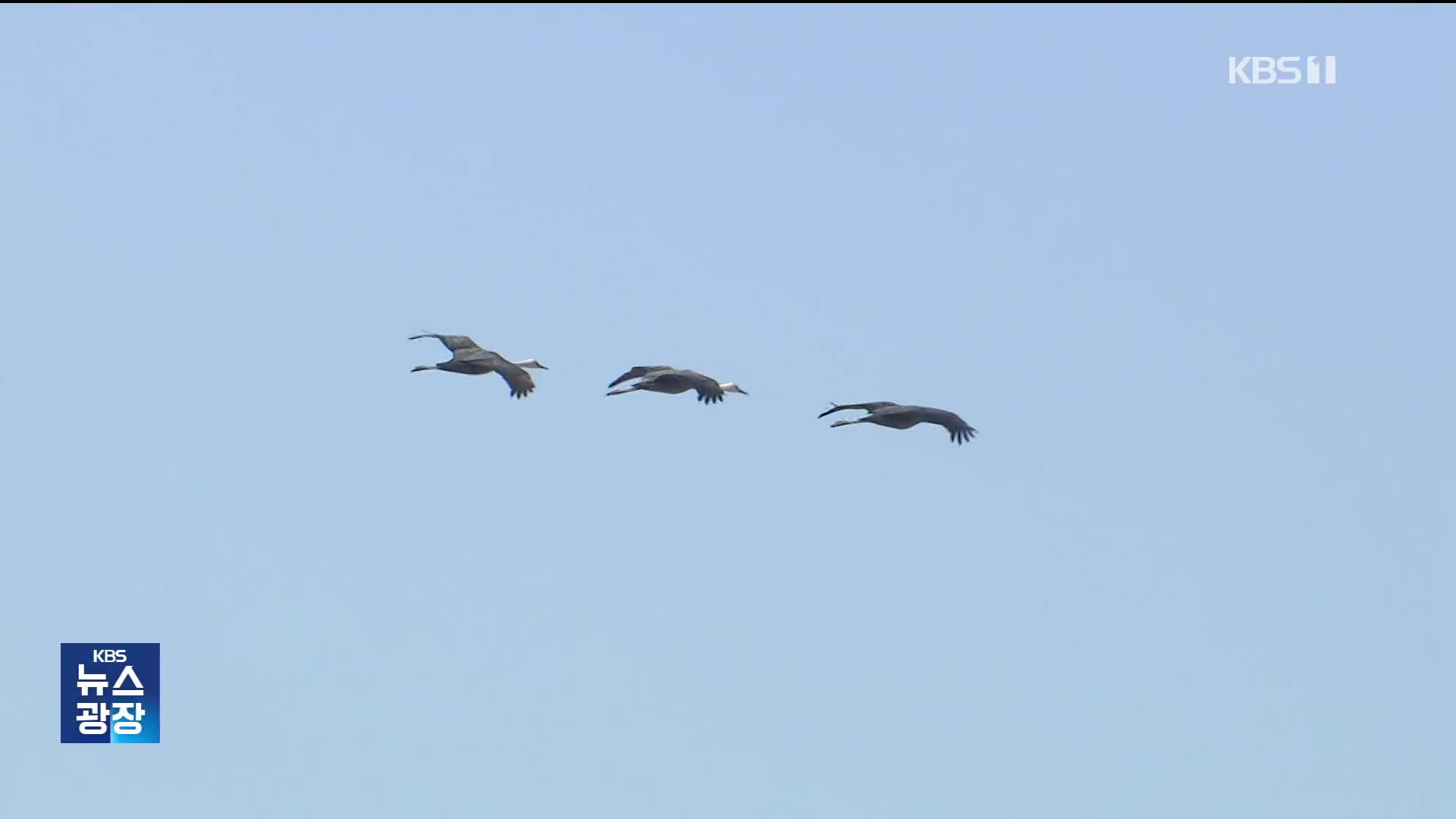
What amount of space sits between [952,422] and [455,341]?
17.3 meters

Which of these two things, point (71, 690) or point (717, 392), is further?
point (71, 690)

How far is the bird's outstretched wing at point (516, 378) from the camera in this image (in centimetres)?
14538

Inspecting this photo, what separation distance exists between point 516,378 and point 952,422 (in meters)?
14.5

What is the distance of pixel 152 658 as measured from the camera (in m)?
159

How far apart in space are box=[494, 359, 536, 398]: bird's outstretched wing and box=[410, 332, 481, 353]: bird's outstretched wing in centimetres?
218

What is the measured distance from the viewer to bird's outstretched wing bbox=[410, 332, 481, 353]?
147 metres

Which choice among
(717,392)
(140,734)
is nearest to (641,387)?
(717,392)

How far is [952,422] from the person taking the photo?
463 ft

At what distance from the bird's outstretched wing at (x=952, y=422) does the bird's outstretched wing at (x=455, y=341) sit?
51.7 feet

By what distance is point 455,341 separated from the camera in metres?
148

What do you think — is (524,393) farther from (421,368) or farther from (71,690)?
(71,690)

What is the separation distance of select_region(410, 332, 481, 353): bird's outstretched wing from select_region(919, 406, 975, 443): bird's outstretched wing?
15.8 m

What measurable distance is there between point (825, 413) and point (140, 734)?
29.6 m

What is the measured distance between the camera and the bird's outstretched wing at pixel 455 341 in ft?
484
